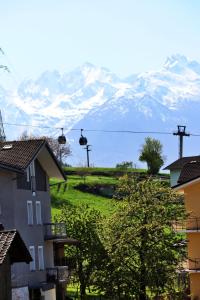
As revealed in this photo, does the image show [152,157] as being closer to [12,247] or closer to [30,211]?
[30,211]

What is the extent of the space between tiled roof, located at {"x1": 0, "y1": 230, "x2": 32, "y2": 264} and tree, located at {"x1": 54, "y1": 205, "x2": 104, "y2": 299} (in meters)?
34.2

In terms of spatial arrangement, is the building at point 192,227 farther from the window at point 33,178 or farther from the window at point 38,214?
the window at point 33,178

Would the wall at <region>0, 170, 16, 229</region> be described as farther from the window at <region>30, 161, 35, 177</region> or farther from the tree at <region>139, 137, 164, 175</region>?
the tree at <region>139, 137, 164, 175</region>

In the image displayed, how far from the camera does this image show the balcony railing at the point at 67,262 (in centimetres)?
6552

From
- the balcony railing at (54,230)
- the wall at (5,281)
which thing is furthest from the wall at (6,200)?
the wall at (5,281)

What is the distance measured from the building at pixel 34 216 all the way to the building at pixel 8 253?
89.0 ft

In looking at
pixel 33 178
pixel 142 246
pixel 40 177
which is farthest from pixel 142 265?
pixel 40 177

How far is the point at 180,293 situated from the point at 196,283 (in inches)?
171

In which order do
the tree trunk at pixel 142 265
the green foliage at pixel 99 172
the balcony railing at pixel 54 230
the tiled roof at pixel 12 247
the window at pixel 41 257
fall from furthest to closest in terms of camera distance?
the green foliage at pixel 99 172
the balcony railing at pixel 54 230
the window at pixel 41 257
the tree trunk at pixel 142 265
the tiled roof at pixel 12 247

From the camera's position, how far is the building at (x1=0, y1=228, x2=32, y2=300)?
26566mm

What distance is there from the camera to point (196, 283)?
200 ft

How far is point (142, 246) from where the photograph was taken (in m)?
54.2

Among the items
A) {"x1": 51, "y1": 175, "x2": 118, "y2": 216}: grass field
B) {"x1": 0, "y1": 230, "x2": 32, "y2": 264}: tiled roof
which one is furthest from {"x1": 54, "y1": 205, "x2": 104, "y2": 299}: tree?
{"x1": 0, "y1": 230, "x2": 32, "y2": 264}: tiled roof

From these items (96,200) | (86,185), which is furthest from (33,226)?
(86,185)
